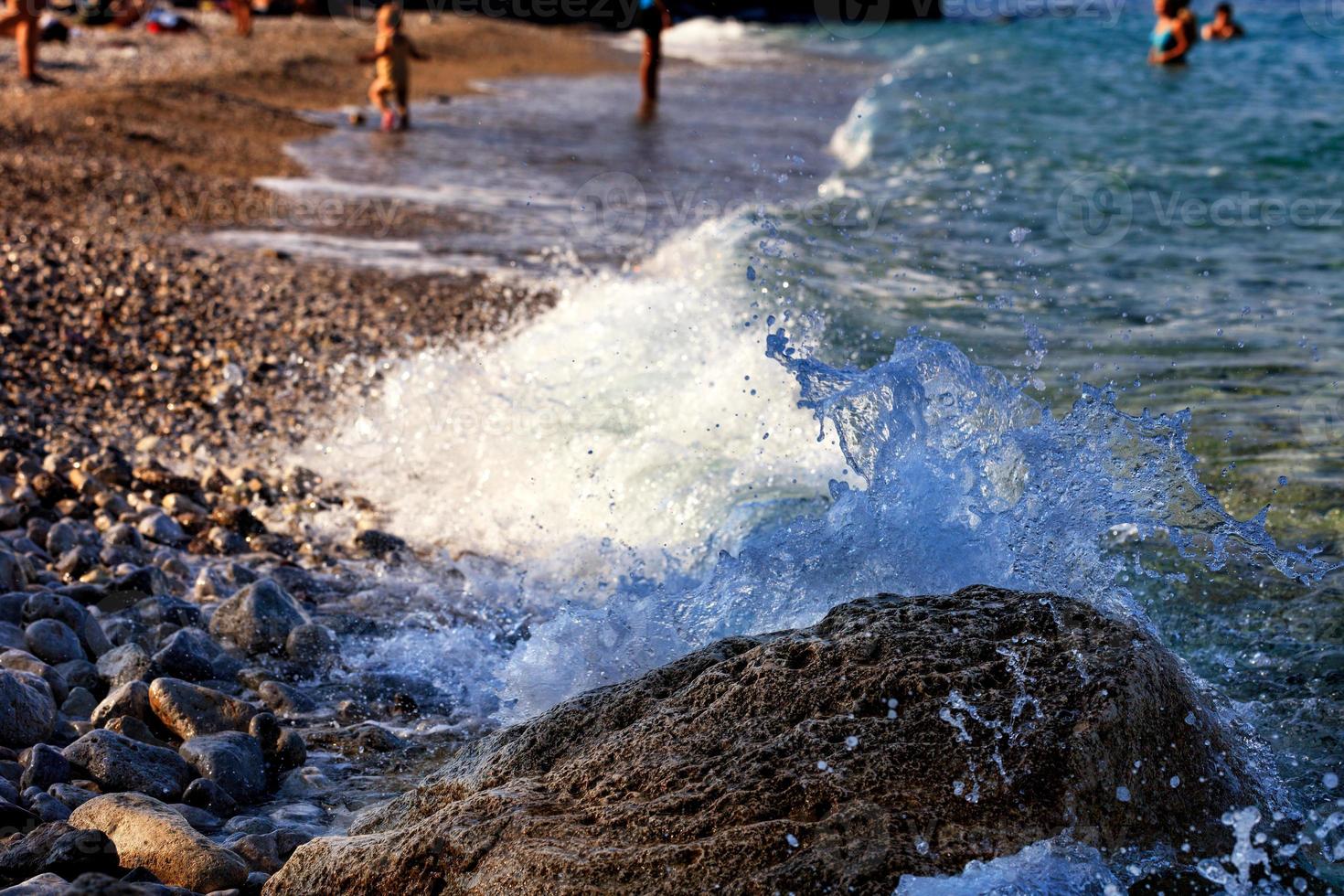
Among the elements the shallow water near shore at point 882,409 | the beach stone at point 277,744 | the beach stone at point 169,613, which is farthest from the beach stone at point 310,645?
the beach stone at point 277,744

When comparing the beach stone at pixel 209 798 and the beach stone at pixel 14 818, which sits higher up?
the beach stone at pixel 14 818

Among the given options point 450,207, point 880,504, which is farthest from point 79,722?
point 450,207

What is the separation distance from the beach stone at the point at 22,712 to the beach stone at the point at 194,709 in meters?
0.27

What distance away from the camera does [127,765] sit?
11.1 ft

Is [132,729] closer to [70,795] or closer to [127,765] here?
[127,765]

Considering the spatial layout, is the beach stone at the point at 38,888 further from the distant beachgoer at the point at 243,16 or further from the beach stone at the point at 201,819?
the distant beachgoer at the point at 243,16

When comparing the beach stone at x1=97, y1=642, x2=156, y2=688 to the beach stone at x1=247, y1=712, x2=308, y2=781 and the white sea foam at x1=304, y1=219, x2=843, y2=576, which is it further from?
the white sea foam at x1=304, y1=219, x2=843, y2=576

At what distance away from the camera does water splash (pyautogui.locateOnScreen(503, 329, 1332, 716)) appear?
12.1ft

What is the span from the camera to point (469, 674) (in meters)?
4.34

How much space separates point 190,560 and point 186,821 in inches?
89.7

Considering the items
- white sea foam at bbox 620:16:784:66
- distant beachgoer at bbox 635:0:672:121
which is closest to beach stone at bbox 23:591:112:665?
distant beachgoer at bbox 635:0:672:121

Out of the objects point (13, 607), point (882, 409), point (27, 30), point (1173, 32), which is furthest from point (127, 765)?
point (1173, 32)

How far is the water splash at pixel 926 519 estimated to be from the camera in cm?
367

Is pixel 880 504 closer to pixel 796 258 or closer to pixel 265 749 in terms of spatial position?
pixel 265 749
